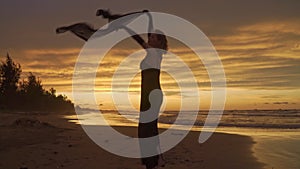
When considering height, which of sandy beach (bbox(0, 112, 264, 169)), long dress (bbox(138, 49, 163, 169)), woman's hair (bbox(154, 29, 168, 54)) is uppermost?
woman's hair (bbox(154, 29, 168, 54))

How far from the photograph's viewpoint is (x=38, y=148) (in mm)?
12023

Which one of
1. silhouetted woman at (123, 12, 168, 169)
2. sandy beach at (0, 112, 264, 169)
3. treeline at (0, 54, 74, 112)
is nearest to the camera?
silhouetted woman at (123, 12, 168, 169)

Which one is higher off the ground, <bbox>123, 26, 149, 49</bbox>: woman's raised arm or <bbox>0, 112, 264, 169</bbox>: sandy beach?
<bbox>123, 26, 149, 49</bbox>: woman's raised arm

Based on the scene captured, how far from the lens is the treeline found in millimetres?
49938

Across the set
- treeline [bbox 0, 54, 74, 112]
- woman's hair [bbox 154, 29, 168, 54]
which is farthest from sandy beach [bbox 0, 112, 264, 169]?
treeline [bbox 0, 54, 74, 112]

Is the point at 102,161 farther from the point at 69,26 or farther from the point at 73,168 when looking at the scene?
the point at 69,26

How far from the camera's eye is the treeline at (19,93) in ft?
164

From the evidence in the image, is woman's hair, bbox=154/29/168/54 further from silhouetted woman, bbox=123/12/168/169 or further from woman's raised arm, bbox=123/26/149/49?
woman's raised arm, bbox=123/26/149/49

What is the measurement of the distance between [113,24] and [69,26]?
0.89m

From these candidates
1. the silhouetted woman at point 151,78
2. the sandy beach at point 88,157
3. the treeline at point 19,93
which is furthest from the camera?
the treeline at point 19,93

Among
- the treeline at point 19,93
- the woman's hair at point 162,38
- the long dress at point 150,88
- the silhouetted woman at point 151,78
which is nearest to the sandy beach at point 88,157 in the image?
the long dress at point 150,88

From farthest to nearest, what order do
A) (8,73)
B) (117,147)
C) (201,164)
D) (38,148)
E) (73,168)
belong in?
(8,73) < (117,147) < (38,148) < (201,164) < (73,168)

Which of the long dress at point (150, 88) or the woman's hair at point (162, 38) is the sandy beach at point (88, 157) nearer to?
the long dress at point (150, 88)

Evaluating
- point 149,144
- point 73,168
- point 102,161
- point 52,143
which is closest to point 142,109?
point 149,144
